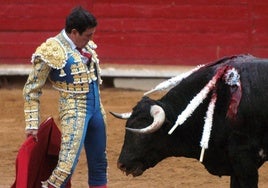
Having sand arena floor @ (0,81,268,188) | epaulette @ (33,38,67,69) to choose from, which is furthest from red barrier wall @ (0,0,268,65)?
epaulette @ (33,38,67,69)

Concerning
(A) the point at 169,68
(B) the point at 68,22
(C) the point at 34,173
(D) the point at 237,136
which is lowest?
(A) the point at 169,68

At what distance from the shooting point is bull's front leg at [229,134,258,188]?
5.11 metres

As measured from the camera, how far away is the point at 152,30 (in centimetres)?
1068

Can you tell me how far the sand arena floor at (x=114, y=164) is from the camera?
266 inches

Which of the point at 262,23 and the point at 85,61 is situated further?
the point at 262,23

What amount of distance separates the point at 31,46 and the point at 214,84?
19.0 feet

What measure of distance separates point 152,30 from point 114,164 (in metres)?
3.63

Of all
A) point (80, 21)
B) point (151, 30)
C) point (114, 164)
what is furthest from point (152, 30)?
point (80, 21)

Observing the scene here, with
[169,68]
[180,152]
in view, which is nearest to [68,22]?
[180,152]

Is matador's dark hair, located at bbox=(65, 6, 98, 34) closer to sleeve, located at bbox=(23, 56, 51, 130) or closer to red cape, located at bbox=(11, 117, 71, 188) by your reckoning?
sleeve, located at bbox=(23, 56, 51, 130)

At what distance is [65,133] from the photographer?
17.5ft

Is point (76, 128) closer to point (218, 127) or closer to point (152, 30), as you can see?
point (218, 127)

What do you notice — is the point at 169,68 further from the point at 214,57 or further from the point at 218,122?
the point at 218,122

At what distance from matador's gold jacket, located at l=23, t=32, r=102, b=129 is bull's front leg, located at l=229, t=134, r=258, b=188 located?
905 mm
